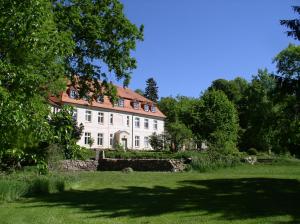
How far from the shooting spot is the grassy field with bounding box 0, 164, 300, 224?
12.5 m

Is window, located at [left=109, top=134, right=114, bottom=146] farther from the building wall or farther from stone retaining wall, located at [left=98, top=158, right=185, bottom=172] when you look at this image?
stone retaining wall, located at [left=98, top=158, right=185, bottom=172]

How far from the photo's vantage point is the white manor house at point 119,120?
5659 cm

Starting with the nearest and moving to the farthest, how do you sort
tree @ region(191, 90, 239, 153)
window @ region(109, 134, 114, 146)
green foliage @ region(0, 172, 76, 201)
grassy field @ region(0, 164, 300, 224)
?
grassy field @ region(0, 164, 300, 224) < green foliage @ region(0, 172, 76, 201) < tree @ region(191, 90, 239, 153) < window @ region(109, 134, 114, 146)

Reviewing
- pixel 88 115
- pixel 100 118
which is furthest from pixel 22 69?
pixel 100 118

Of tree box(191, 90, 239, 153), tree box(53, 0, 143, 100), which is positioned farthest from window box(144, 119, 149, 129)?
tree box(53, 0, 143, 100)

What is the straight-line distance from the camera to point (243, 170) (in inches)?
1254

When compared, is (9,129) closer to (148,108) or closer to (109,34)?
(109,34)

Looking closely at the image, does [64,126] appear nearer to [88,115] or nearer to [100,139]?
[88,115]

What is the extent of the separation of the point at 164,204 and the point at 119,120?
47.3 meters

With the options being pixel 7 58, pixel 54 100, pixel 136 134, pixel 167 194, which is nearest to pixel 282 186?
pixel 167 194

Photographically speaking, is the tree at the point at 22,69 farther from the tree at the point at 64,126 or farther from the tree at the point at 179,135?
the tree at the point at 179,135

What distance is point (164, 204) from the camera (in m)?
15.1

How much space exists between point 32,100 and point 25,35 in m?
1.14

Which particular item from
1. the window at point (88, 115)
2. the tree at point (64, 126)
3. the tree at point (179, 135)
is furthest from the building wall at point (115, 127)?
the tree at point (64, 126)
